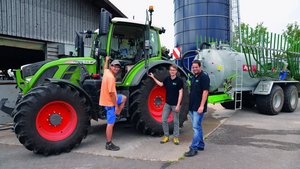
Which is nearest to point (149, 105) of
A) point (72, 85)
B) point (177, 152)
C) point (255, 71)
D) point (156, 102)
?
point (156, 102)

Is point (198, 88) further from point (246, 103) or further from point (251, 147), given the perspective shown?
point (246, 103)

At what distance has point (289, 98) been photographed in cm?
973

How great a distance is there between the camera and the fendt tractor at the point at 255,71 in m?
8.15

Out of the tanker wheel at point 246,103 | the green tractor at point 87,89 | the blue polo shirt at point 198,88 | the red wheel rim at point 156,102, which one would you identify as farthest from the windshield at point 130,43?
the tanker wheel at point 246,103

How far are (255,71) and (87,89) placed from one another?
607 centimetres

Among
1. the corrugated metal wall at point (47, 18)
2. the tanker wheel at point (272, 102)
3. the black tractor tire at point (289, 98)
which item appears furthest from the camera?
the black tractor tire at point (289, 98)

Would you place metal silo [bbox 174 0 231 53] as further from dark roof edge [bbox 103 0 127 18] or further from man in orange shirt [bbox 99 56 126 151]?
man in orange shirt [bbox 99 56 126 151]

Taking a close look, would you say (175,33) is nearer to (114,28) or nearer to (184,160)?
(114,28)

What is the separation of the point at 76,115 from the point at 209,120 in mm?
4499

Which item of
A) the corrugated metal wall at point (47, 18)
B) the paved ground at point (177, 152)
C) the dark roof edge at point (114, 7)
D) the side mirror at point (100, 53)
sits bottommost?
the paved ground at point (177, 152)

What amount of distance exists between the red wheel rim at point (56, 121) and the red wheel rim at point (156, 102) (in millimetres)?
1733

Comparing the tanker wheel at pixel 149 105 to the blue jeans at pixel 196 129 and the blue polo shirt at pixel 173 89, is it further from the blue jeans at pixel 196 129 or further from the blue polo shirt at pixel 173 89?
the blue jeans at pixel 196 129

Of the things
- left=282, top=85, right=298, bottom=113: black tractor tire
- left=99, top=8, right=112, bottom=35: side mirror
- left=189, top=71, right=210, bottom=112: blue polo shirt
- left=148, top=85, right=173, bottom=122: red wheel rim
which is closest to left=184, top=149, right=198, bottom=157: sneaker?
left=189, top=71, right=210, bottom=112: blue polo shirt

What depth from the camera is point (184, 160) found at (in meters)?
4.31
